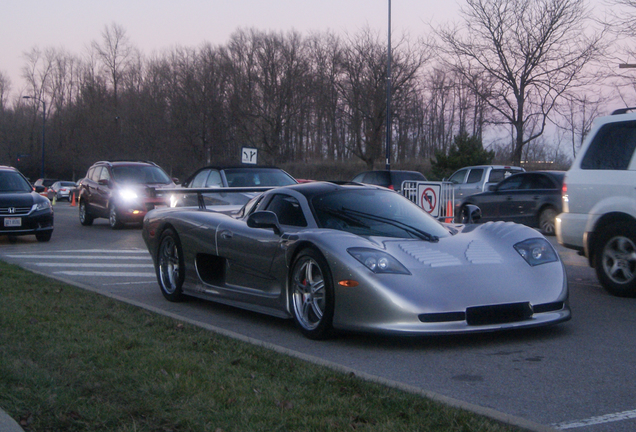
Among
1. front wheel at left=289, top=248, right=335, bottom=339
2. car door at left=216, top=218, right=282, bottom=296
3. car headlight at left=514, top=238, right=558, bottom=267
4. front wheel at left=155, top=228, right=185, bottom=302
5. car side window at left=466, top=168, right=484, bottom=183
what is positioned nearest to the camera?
front wheel at left=289, top=248, right=335, bottom=339

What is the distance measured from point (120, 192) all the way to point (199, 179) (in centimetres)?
415

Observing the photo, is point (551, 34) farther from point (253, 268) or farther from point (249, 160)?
point (253, 268)

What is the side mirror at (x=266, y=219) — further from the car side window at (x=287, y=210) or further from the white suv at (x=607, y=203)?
the white suv at (x=607, y=203)

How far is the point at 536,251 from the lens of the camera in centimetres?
606

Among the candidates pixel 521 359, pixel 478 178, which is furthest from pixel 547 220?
pixel 521 359

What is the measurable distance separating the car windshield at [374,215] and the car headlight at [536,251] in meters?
0.71

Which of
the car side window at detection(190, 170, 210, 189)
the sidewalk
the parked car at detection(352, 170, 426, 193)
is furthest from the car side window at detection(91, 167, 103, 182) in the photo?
the sidewalk

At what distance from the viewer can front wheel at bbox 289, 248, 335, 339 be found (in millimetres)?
5645

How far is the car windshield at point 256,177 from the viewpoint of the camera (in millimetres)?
14047

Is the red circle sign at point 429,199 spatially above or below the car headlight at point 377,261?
above

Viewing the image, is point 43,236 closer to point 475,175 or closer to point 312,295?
point 312,295

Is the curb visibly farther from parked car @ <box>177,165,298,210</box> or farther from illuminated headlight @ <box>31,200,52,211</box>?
illuminated headlight @ <box>31,200,52,211</box>

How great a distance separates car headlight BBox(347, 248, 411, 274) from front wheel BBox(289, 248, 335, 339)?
286 millimetres

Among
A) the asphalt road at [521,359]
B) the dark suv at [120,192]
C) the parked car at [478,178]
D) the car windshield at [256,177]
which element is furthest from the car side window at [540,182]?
the dark suv at [120,192]
